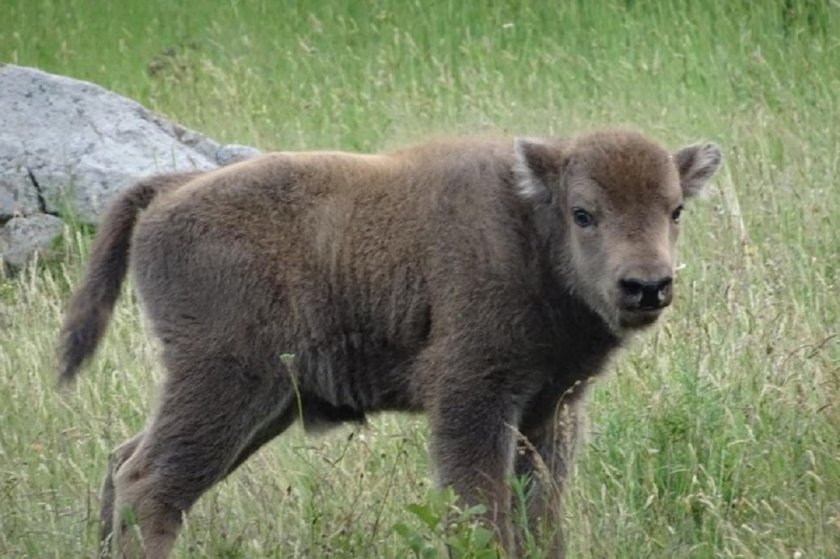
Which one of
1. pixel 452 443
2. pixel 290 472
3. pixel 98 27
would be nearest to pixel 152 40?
pixel 98 27

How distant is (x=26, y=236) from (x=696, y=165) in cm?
471

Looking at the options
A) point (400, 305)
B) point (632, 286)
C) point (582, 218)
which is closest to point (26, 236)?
point (400, 305)

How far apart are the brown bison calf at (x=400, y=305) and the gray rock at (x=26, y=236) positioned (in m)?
3.25

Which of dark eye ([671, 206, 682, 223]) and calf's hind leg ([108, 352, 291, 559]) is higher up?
dark eye ([671, 206, 682, 223])

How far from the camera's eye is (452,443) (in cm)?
619

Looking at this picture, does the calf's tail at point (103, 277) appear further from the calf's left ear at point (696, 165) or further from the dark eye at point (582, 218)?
the calf's left ear at point (696, 165)

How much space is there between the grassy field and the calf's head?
0.76 m

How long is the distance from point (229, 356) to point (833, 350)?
2.69 meters

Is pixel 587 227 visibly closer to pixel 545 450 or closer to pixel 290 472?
pixel 545 450

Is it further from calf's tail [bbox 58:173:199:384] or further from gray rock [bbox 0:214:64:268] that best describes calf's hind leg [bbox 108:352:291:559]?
gray rock [bbox 0:214:64:268]

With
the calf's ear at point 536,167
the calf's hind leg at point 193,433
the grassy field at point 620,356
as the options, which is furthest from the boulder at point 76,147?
the calf's ear at point 536,167

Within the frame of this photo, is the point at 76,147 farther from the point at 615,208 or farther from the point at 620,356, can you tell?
the point at 615,208

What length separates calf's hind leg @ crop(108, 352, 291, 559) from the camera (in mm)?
6359

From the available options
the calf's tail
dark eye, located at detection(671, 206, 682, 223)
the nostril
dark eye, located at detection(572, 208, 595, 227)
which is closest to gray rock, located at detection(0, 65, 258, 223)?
the calf's tail
